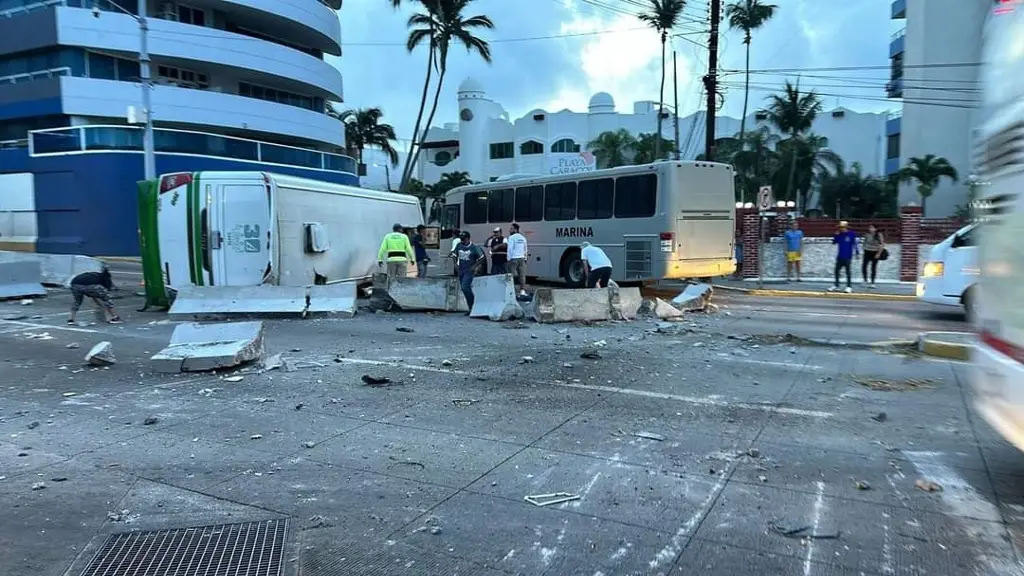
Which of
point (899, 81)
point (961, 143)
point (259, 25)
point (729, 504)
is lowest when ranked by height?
point (729, 504)

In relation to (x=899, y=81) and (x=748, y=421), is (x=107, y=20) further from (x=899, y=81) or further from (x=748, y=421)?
(x=899, y=81)

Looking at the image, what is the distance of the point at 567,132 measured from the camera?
206 feet

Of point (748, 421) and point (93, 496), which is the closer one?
point (93, 496)

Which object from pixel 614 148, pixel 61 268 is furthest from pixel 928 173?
pixel 61 268

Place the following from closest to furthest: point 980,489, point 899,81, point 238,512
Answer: point 238,512, point 980,489, point 899,81

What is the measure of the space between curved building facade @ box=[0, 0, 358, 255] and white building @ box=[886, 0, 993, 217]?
34608 mm

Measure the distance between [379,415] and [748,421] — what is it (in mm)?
3383

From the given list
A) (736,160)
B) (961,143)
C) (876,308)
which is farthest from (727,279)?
(736,160)

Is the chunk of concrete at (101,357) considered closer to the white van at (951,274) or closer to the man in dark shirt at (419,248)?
the man in dark shirt at (419,248)

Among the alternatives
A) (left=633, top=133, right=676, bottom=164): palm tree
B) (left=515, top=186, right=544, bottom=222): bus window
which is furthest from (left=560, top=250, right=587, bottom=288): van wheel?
(left=633, top=133, right=676, bottom=164): palm tree

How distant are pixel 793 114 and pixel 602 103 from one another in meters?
21.5

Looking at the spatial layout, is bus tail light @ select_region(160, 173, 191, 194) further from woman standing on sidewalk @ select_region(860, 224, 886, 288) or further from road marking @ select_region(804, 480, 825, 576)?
woman standing on sidewalk @ select_region(860, 224, 886, 288)

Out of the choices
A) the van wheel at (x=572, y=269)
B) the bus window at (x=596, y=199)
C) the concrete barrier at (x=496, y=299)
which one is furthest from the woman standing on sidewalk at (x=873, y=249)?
the concrete barrier at (x=496, y=299)

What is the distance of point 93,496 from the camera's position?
4516 millimetres
